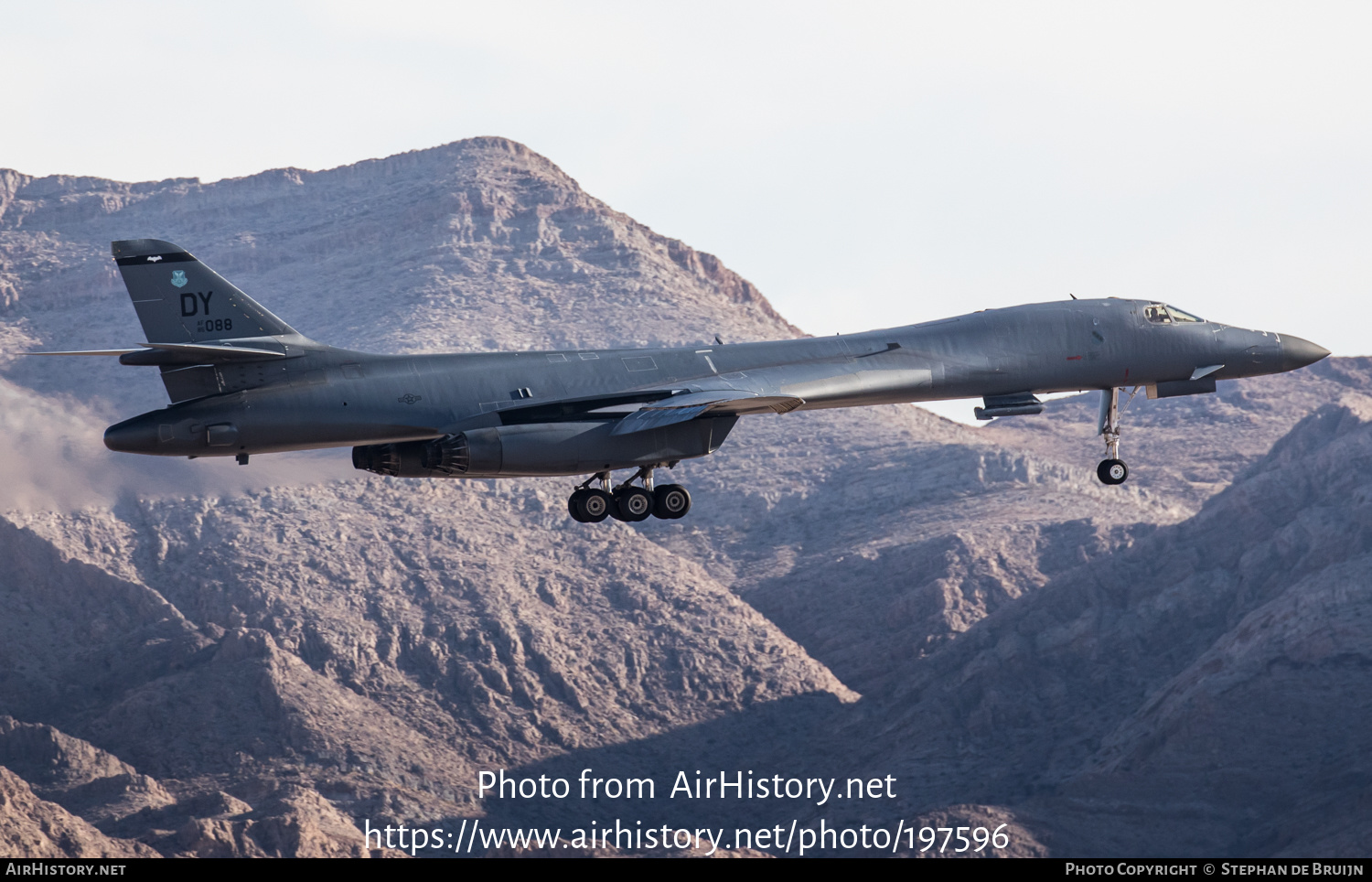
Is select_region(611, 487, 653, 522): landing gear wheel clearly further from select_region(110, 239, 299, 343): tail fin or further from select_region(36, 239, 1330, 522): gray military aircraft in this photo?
→ select_region(110, 239, 299, 343): tail fin

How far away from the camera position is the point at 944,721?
336 ft

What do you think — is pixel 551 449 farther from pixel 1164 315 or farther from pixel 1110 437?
pixel 1164 315

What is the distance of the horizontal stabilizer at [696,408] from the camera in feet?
118

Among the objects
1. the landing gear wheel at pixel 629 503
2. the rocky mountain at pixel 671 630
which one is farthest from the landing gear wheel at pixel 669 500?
the rocky mountain at pixel 671 630

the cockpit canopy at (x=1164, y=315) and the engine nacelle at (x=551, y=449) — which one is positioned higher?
the cockpit canopy at (x=1164, y=315)

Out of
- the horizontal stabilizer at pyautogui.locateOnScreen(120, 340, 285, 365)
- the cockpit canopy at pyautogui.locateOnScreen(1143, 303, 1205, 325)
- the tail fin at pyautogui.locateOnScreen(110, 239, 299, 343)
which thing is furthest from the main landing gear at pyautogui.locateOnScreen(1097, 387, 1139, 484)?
the horizontal stabilizer at pyautogui.locateOnScreen(120, 340, 285, 365)

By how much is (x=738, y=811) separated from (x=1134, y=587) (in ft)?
92.0

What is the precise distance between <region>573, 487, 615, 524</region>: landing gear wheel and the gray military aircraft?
0.04 metres

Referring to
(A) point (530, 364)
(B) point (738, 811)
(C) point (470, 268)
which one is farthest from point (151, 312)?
(C) point (470, 268)

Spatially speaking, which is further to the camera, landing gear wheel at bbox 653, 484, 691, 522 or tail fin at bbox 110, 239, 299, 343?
landing gear wheel at bbox 653, 484, 691, 522

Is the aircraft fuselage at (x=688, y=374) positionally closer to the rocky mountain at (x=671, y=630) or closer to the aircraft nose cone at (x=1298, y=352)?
the aircraft nose cone at (x=1298, y=352)

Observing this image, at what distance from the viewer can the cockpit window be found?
4278cm

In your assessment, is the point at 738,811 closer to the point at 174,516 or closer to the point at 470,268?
the point at 174,516

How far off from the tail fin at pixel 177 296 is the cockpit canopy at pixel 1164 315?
19.6 m
